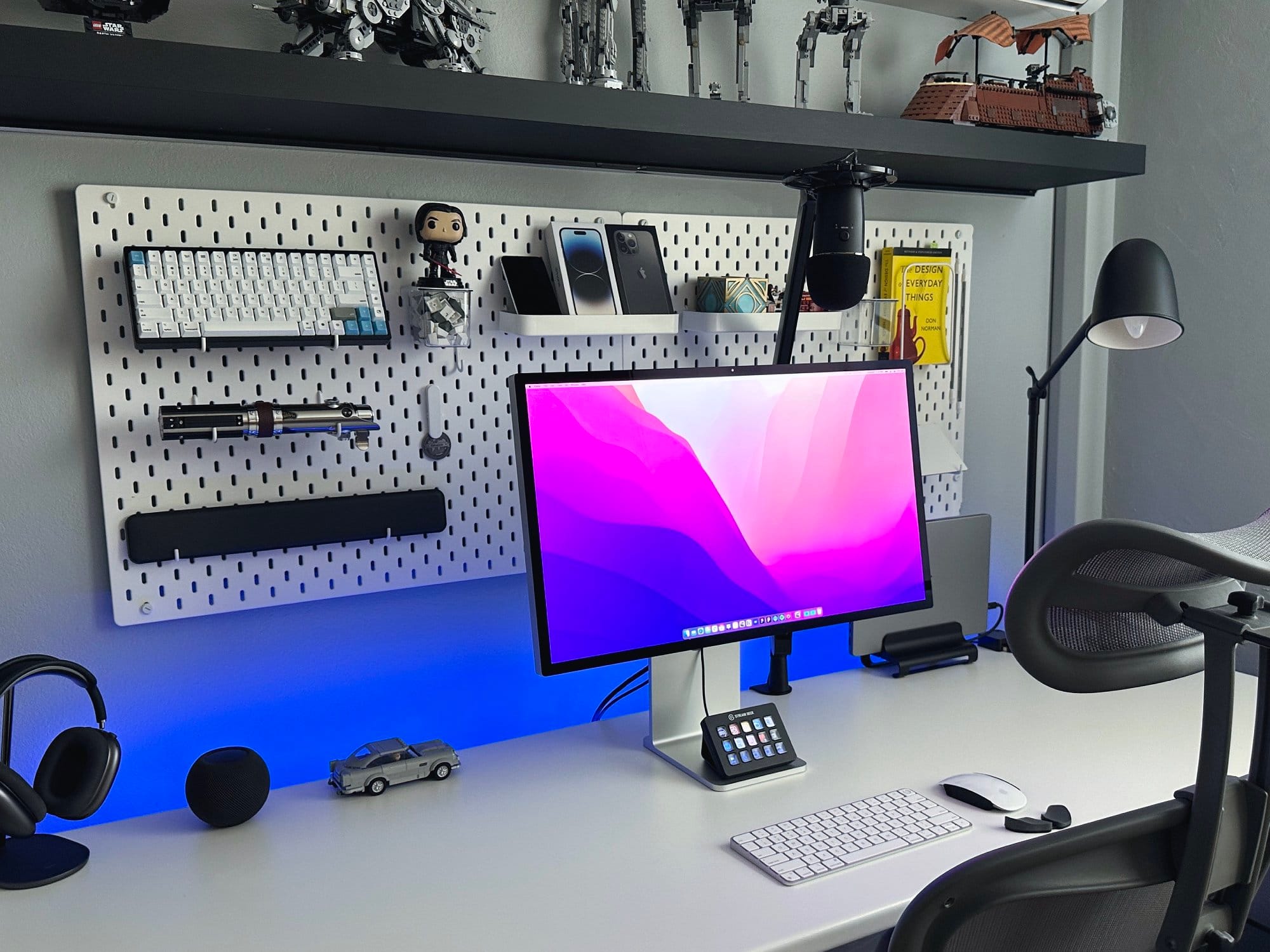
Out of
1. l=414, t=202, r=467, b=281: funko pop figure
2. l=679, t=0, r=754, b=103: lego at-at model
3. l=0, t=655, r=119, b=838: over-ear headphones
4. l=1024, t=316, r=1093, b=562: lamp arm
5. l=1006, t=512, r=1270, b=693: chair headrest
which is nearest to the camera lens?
l=1006, t=512, r=1270, b=693: chair headrest

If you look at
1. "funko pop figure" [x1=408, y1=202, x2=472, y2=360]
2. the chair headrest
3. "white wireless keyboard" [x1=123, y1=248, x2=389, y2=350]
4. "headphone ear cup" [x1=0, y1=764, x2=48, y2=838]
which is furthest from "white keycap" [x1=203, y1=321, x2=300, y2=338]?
the chair headrest

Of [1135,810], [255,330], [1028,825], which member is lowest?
[1028,825]

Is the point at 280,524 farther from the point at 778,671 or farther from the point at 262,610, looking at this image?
the point at 778,671

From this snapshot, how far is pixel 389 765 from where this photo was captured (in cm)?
123

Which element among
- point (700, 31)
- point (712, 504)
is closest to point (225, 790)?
point (712, 504)

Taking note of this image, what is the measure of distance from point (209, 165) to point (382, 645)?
0.69 metres

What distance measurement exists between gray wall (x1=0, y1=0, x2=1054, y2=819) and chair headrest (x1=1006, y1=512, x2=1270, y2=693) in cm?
89

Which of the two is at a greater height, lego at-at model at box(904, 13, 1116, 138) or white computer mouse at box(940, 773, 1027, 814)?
lego at-at model at box(904, 13, 1116, 138)

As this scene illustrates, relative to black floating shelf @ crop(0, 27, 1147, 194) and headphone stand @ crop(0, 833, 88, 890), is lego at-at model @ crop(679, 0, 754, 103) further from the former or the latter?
headphone stand @ crop(0, 833, 88, 890)

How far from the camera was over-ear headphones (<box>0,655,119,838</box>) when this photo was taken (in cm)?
104

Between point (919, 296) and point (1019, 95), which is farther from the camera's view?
point (919, 296)

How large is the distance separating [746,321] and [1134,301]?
1.95 ft

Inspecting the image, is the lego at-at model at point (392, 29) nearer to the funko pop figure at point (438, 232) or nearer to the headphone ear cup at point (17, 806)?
the funko pop figure at point (438, 232)

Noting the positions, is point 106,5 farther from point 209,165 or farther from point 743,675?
point 743,675
